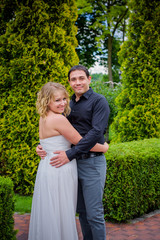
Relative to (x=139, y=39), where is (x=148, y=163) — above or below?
below

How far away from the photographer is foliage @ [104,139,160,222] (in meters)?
4.29

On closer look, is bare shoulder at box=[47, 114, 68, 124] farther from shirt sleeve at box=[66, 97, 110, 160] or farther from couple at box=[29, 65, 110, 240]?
shirt sleeve at box=[66, 97, 110, 160]

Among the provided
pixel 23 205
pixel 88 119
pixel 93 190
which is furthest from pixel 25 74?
pixel 93 190

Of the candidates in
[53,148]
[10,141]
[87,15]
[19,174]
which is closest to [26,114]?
[10,141]

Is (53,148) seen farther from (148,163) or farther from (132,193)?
(148,163)

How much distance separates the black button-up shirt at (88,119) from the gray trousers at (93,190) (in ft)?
0.88

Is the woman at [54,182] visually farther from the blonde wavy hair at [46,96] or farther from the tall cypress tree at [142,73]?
the tall cypress tree at [142,73]

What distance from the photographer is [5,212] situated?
111 inches

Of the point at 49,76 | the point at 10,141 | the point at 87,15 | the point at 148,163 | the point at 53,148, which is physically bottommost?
the point at 148,163

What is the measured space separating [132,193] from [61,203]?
6.81 feet

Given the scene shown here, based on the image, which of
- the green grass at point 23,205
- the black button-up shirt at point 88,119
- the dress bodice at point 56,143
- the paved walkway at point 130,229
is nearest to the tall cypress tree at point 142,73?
the paved walkway at point 130,229

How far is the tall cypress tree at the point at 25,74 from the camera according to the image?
17.8 ft

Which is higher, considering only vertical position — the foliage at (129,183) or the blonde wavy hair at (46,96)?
the blonde wavy hair at (46,96)

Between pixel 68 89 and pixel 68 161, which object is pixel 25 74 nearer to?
pixel 68 89
